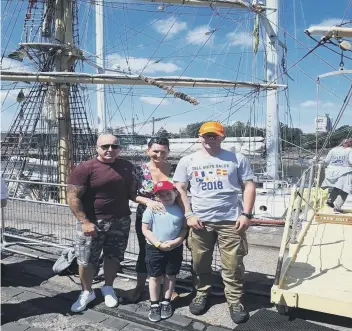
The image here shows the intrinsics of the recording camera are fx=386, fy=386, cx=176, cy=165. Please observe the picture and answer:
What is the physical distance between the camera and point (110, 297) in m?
3.66

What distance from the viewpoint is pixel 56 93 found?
16.1 meters

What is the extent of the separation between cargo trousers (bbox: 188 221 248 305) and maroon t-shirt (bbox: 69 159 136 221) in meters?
0.73

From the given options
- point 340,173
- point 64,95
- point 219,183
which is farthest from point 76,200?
point 64,95

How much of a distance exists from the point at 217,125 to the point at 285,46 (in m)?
13.4

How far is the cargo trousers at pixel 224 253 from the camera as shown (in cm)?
337

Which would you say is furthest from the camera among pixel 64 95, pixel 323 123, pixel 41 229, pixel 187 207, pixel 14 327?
pixel 64 95

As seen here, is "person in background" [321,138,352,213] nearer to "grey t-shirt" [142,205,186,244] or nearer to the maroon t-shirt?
"grey t-shirt" [142,205,186,244]

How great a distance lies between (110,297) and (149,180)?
117cm

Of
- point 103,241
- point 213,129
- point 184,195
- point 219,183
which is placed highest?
point 213,129

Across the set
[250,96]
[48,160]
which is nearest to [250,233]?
[250,96]

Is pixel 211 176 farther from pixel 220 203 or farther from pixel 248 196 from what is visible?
pixel 248 196

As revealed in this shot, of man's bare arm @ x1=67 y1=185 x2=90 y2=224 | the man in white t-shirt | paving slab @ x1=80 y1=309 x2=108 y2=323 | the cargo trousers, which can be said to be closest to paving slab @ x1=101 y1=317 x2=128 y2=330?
paving slab @ x1=80 y1=309 x2=108 y2=323

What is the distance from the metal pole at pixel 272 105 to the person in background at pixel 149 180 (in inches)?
422

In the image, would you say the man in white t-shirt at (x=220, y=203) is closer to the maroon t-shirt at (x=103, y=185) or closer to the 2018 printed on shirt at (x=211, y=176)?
the 2018 printed on shirt at (x=211, y=176)
